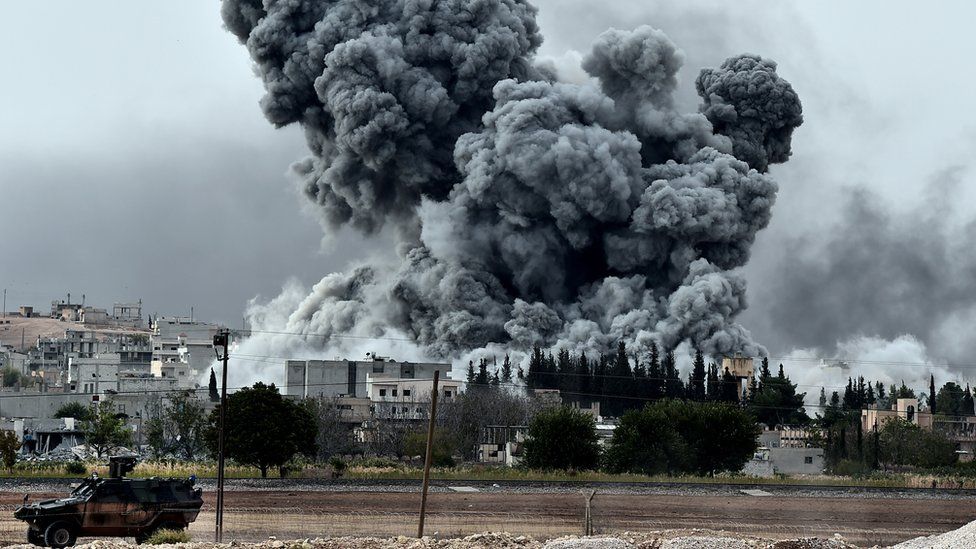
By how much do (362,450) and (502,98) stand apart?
120ft

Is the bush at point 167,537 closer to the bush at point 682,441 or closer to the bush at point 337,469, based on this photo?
the bush at point 337,469

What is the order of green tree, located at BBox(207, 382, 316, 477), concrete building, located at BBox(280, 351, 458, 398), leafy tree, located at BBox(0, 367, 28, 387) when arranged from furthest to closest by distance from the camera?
leafy tree, located at BBox(0, 367, 28, 387) → concrete building, located at BBox(280, 351, 458, 398) → green tree, located at BBox(207, 382, 316, 477)

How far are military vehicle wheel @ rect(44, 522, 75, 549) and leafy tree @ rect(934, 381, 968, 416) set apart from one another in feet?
273

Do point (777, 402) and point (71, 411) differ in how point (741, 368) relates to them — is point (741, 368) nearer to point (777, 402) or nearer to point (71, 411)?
point (777, 402)

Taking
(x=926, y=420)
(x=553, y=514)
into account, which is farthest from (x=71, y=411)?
(x=553, y=514)

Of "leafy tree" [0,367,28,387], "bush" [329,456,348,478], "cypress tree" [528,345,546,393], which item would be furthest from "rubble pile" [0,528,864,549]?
"leafy tree" [0,367,28,387]

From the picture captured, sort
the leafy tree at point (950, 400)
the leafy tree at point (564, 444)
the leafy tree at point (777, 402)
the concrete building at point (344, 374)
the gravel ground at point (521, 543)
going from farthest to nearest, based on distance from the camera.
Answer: the leafy tree at point (950, 400)
the concrete building at point (344, 374)
the leafy tree at point (777, 402)
the leafy tree at point (564, 444)
the gravel ground at point (521, 543)

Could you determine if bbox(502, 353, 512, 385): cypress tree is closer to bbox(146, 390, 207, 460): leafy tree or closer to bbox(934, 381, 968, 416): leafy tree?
bbox(146, 390, 207, 460): leafy tree

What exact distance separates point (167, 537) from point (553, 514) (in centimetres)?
1274

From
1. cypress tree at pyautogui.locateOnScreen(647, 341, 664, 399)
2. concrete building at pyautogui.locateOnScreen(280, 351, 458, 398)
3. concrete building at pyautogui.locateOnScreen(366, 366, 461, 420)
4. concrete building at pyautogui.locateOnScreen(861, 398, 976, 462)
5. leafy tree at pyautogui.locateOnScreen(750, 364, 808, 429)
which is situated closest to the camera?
concrete building at pyautogui.locateOnScreen(366, 366, 461, 420)

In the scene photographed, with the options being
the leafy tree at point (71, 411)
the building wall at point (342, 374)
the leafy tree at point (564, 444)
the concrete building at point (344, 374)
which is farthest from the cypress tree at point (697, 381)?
the leafy tree at point (71, 411)

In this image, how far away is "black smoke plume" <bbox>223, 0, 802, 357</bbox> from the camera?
10681 cm

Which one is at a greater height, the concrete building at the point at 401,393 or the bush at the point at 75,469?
the concrete building at the point at 401,393

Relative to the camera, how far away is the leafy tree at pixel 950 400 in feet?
365
